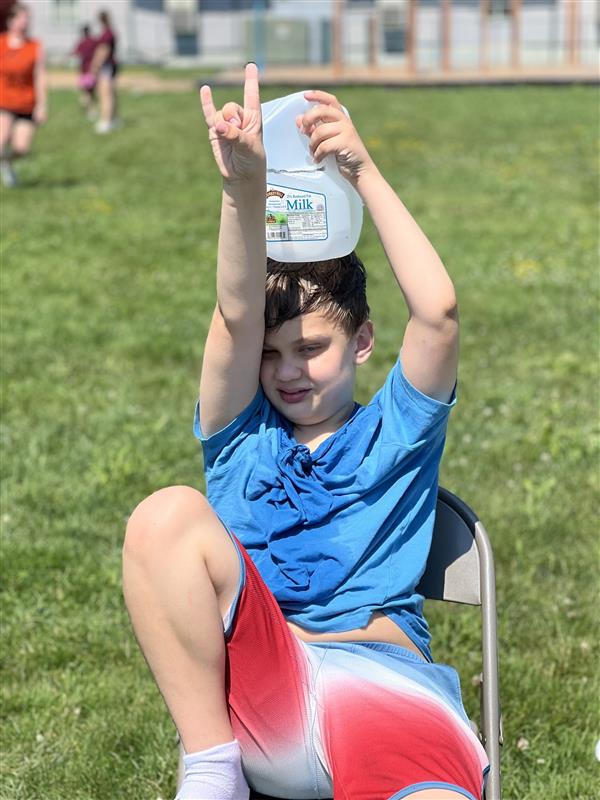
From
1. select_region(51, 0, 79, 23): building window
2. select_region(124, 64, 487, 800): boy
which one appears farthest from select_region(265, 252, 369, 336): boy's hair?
select_region(51, 0, 79, 23): building window

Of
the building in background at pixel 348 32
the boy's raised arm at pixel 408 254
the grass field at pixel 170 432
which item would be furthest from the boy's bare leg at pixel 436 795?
the building in background at pixel 348 32

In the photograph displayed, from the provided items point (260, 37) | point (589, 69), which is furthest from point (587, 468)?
point (260, 37)

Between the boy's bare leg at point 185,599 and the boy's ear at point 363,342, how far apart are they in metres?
0.59

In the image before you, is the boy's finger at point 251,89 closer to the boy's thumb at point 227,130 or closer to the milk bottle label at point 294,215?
the boy's thumb at point 227,130

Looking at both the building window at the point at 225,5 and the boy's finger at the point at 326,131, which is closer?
the boy's finger at the point at 326,131

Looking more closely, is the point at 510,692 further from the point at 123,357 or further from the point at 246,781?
the point at 123,357

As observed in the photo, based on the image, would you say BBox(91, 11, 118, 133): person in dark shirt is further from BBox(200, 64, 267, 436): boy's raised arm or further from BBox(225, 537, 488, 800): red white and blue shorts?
BBox(225, 537, 488, 800): red white and blue shorts

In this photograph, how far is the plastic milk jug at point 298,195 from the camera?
8.03ft

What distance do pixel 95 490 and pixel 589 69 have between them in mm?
24774

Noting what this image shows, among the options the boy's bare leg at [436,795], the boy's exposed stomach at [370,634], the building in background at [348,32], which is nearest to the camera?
the boy's bare leg at [436,795]

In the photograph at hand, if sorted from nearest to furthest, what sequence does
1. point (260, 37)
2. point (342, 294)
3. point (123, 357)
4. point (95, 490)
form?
point (342, 294) < point (95, 490) < point (123, 357) < point (260, 37)

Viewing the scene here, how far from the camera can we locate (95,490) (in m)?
4.46

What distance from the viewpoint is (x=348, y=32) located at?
3312 cm

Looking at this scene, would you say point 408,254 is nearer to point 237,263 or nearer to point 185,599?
point 237,263
